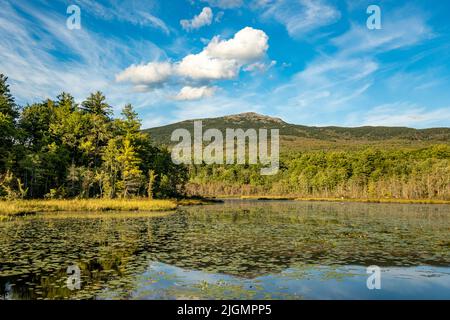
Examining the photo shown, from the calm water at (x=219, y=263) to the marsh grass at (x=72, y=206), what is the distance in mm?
13445

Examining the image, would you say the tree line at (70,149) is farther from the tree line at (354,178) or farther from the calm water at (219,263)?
the tree line at (354,178)

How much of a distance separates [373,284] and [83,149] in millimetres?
61202

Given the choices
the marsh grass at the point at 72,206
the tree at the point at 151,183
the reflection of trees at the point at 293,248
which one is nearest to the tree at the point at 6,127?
the marsh grass at the point at 72,206

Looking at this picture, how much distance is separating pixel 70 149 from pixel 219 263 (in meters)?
55.3

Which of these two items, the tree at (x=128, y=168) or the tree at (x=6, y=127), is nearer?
the tree at (x=6, y=127)

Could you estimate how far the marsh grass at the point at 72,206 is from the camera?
144 feet

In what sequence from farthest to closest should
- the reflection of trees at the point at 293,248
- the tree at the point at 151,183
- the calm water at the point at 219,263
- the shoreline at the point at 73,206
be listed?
the tree at the point at 151,183 → the shoreline at the point at 73,206 → the reflection of trees at the point at 293,248 → the calm water at the point at 219,263

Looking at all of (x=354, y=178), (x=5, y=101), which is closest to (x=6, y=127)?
(x=5, y=101)

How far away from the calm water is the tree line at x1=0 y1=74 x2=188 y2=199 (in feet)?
94.6

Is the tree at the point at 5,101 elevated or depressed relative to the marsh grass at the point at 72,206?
elevated

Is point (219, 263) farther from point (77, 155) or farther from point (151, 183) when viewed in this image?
point (77, 155)

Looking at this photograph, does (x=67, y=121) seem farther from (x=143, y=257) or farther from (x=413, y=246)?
(x=413, y=246)
